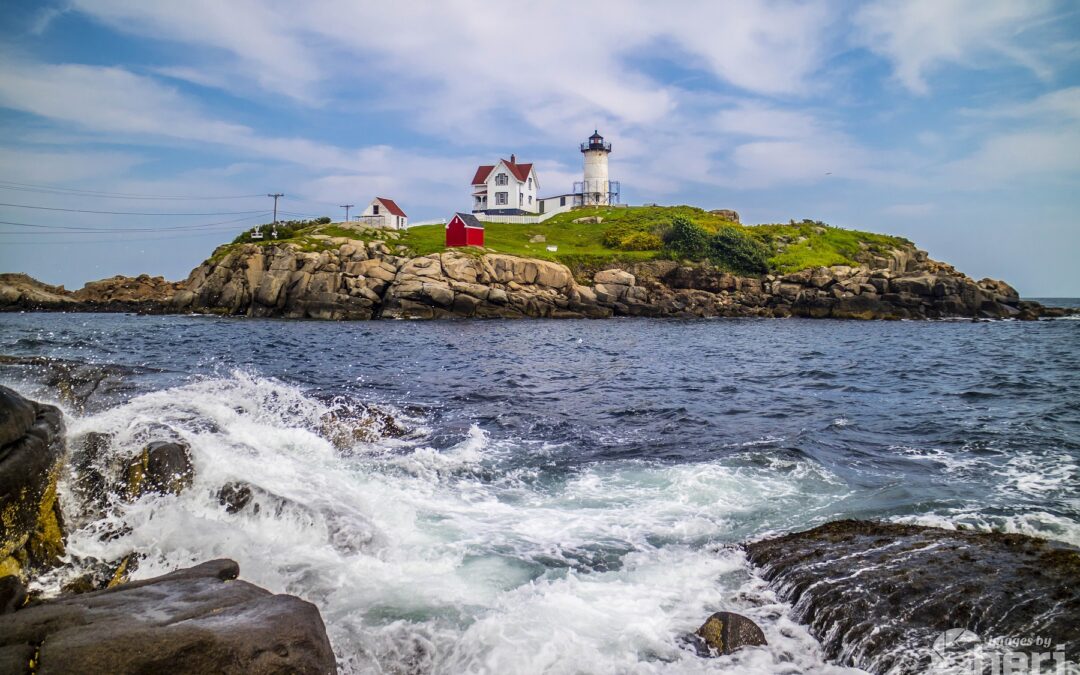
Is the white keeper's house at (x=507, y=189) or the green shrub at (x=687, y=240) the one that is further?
the white keeper's house at (x=507, y=189)

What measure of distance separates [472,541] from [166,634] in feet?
15.9

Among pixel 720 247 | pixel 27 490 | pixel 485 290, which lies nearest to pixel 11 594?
pixel 27 490

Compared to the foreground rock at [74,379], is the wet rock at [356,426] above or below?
below

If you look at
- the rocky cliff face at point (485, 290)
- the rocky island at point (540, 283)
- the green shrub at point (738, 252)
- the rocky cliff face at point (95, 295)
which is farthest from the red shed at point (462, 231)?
the rocky cliff face at point (95, 295)

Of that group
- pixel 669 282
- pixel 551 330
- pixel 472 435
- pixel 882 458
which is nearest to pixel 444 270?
pixel 551 330

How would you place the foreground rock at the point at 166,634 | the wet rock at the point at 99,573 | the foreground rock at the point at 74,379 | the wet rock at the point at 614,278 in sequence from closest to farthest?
1. the foreground rock at the point at 166,634
2. the wet rock at the point at 99,573
3. the foreground rock at the point at 74,379
4. the wet rock at the point at 614,278

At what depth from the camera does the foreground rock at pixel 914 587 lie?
6.26 m

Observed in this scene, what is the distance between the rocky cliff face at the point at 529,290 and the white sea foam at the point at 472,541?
47763 millimetres

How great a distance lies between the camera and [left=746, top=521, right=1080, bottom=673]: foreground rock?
626 cm

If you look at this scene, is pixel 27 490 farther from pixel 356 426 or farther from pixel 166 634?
pixel 356 426

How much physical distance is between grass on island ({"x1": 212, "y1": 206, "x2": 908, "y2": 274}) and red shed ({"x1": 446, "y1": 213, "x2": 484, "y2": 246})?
1845 mm

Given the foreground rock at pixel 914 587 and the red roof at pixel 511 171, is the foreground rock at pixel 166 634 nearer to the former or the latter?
the foreground rock at pixel 914 587

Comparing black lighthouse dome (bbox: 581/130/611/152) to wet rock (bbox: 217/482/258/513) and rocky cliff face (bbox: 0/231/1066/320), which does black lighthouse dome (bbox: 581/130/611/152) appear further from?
wet rock (bbox: 217/482/258/513)

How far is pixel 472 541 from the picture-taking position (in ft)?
30.5
